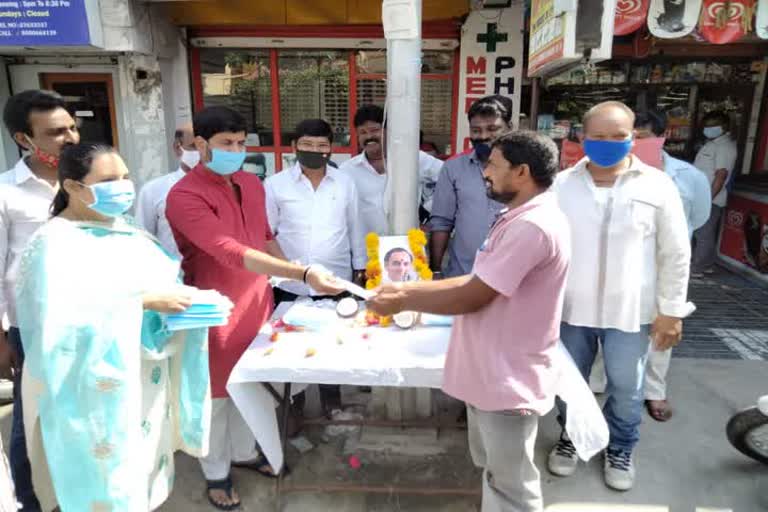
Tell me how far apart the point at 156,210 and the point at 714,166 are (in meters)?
5.96

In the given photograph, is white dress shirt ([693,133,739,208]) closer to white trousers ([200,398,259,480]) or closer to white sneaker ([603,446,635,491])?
white sneaker ([603,446,635,491])

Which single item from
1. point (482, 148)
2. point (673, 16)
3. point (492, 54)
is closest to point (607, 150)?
point (482, 148)

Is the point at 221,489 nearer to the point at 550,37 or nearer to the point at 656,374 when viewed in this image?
the point at 656,374

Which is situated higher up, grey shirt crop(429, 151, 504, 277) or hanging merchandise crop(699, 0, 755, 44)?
hanging merchandise crop(699, 0, 755, 44)

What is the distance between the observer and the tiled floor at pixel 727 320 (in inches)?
162

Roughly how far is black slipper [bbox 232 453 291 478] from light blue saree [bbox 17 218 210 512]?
2.50 ft

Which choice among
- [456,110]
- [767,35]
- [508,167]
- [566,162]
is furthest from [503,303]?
[456,110]

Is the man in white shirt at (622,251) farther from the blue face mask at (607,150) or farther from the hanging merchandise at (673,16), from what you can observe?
the hanging merchandise at (673,16)

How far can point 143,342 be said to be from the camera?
1931mm

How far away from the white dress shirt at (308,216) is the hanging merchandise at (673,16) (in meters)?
2.85

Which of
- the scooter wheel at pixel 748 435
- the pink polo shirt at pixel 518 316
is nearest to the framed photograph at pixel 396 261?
the pink polo shirt at pixel 518 316

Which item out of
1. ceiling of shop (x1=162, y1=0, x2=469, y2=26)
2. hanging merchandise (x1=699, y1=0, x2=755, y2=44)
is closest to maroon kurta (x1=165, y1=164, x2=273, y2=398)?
ceiling of shop (x1=162, y1=0, x2=469, y2=26)

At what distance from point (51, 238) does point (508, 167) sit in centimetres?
156

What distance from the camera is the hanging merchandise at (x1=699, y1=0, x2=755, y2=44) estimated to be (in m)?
3.97
